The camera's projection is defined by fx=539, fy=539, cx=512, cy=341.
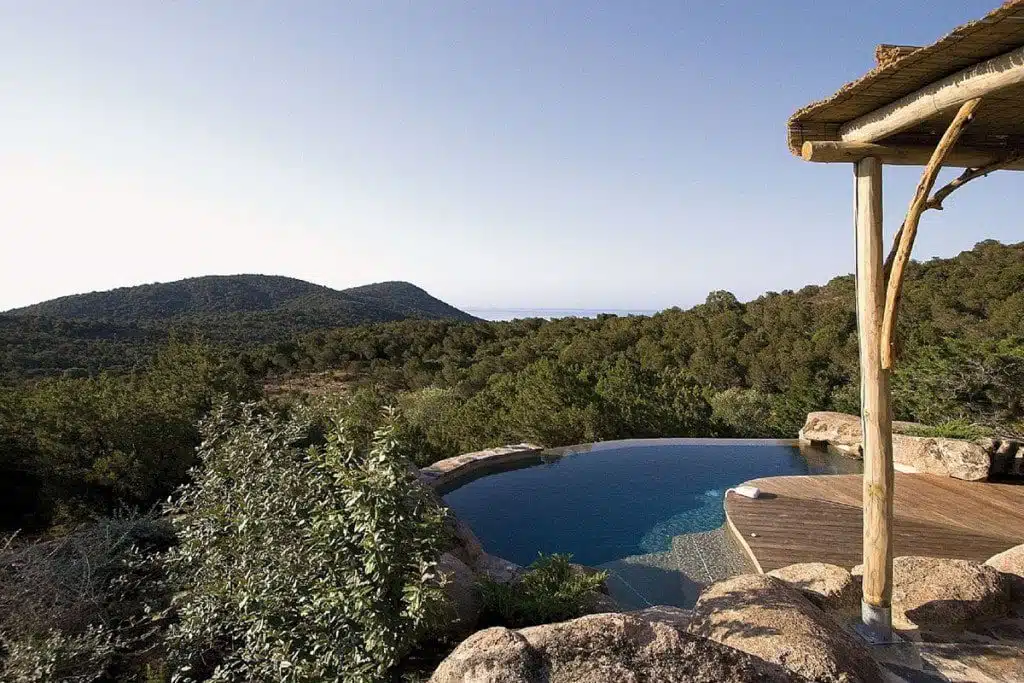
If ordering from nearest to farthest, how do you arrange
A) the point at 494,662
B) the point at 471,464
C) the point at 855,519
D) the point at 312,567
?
1. the point at 494,662
2. the point at 312,567
3. the point at 855,519
4. the point at 471,464

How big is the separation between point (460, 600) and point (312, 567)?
1469 millimetres

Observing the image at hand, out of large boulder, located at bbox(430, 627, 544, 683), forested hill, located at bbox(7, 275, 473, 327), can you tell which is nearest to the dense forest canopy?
large boulder, located at bbox(430, 627, 544, 683)

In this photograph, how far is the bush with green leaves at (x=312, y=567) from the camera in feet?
9.74

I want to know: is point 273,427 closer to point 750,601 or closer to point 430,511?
point 430,511

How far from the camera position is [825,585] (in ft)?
14.1

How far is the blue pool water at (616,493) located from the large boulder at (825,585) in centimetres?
171

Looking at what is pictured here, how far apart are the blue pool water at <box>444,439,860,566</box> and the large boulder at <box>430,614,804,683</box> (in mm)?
3381

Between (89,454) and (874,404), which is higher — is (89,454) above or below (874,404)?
below

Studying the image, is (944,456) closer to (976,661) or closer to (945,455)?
(945,455)

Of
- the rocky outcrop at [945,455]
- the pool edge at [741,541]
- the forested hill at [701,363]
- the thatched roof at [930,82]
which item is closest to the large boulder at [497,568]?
the pool edge at [741,541]

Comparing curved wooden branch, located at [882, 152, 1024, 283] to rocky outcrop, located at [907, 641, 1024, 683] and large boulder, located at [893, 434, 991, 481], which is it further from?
large boulder, located at [893, 434, 991, 481]

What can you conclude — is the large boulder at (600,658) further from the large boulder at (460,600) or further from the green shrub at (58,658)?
the green shrub at (58,658)

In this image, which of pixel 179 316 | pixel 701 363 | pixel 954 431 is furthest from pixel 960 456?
pixel 179 316

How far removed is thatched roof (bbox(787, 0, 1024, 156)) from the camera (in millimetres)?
2543
